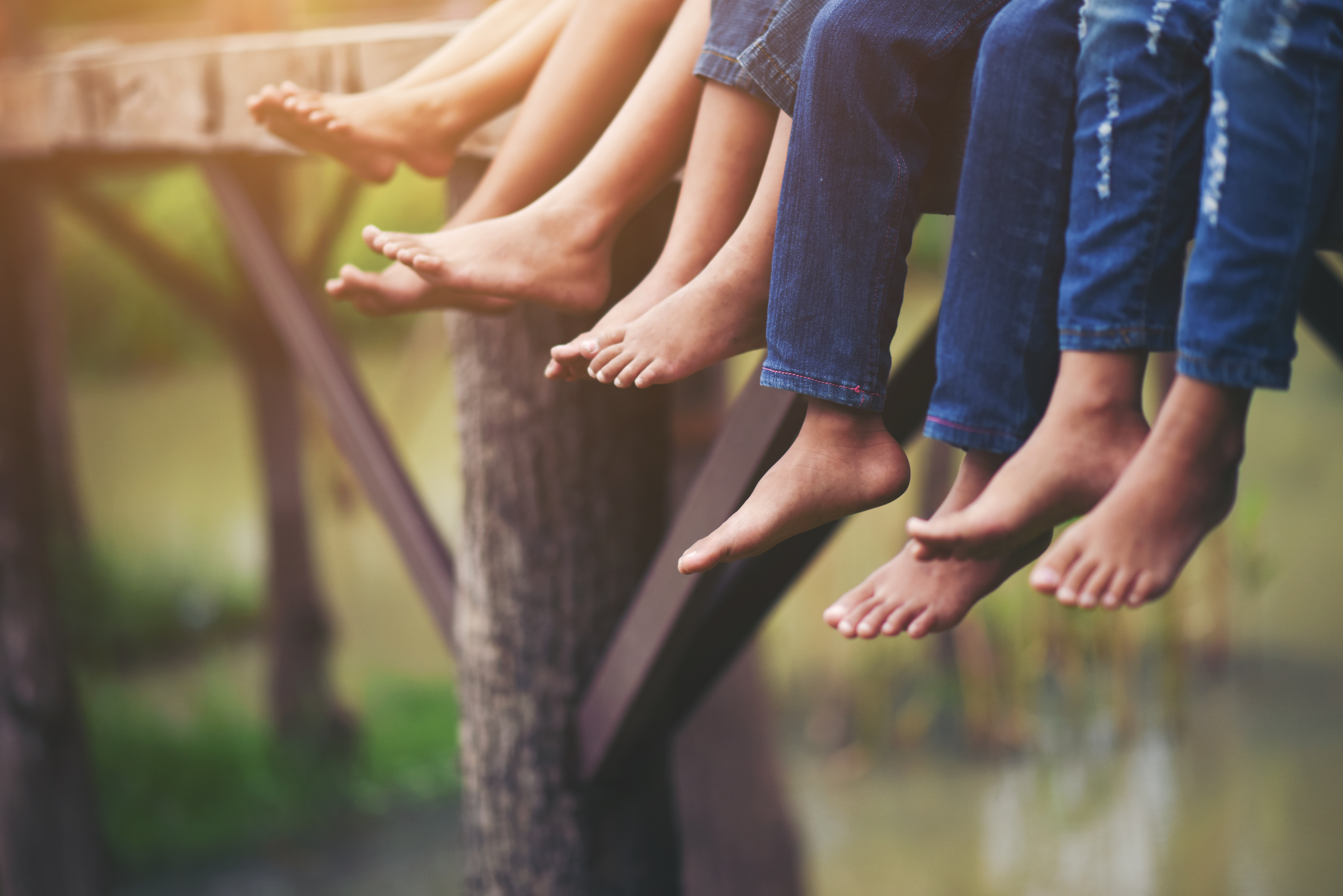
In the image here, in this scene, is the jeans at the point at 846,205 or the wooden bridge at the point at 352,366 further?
the wooden bridge at the point at 352,366

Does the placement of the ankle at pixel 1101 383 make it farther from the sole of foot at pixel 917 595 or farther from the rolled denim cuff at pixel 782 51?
the rolled denim cuff at pixel 782 51

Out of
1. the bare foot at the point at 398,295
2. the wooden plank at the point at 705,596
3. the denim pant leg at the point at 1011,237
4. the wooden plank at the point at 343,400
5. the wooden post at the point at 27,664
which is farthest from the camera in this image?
the wooden post at the point at 27,664

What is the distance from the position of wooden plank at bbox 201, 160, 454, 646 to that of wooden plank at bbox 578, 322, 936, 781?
424 mm

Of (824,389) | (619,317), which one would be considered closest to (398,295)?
(619,317)

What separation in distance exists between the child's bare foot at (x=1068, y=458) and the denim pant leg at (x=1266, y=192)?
0.08 meters

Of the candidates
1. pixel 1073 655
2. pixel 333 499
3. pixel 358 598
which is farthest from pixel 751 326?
pixel 333 499

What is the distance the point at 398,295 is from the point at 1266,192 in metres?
0.84

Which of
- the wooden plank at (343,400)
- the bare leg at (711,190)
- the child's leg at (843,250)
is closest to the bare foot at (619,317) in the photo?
the bare leg at (711,190)

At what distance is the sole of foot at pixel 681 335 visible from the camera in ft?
3.37

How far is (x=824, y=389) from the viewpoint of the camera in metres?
0.96

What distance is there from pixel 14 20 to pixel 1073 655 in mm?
3841

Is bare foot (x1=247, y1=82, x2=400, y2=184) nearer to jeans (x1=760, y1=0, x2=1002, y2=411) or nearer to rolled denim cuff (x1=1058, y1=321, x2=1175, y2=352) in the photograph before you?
jeans (x1=760, y1=0, x2=1002, y2=411)

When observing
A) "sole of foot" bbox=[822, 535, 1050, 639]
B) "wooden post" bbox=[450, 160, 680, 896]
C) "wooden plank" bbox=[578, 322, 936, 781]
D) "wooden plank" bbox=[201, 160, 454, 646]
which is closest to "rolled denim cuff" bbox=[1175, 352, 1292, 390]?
"sole of foot" bbox=[822, 535, 1050, 639]

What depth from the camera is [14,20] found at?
10.4ft
